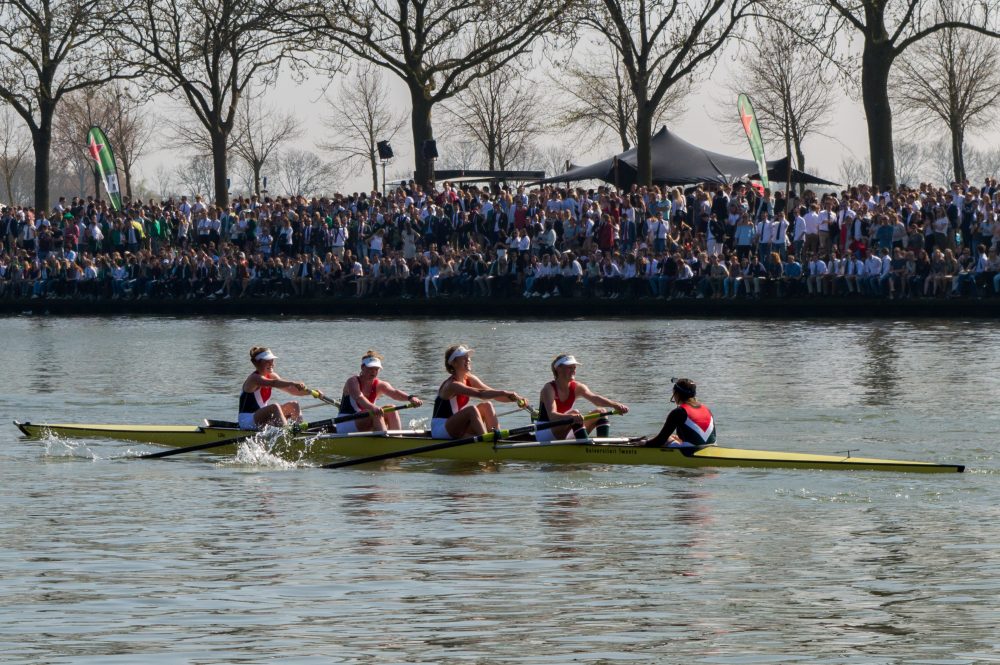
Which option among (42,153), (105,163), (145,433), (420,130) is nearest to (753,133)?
(420,130)

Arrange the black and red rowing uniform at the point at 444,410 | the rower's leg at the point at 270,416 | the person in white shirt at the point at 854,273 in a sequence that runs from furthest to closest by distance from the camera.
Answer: the person in white shirt at the point at 854,273
the rower's leg at the point at 270,416
the black and red rowing uniform at the point at 444,410

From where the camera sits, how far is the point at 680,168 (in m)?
49.6

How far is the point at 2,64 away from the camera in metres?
58.9

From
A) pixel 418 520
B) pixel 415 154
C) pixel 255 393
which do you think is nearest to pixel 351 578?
pixel 418 520

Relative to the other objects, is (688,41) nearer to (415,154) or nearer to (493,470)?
(415,154)

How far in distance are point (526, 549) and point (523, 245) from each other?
30.4 metres

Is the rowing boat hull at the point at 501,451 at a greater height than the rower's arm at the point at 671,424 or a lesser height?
lesser

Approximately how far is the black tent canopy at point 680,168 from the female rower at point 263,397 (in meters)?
28.8

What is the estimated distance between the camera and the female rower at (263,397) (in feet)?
66.1

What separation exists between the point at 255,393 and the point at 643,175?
28367mm

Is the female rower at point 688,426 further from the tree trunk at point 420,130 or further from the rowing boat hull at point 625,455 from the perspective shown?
the tree trunk at point 420,130

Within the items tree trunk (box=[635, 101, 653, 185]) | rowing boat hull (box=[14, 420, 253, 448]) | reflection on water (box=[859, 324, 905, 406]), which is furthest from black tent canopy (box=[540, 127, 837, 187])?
rowing boat hull (box=[14, 420, 253, 448])

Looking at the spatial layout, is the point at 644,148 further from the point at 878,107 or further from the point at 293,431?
the point at 293,431

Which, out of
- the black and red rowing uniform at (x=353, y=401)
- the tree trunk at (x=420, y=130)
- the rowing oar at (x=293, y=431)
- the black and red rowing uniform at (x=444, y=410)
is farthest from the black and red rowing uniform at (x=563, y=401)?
the tree trunk at (x=420, y=130)
